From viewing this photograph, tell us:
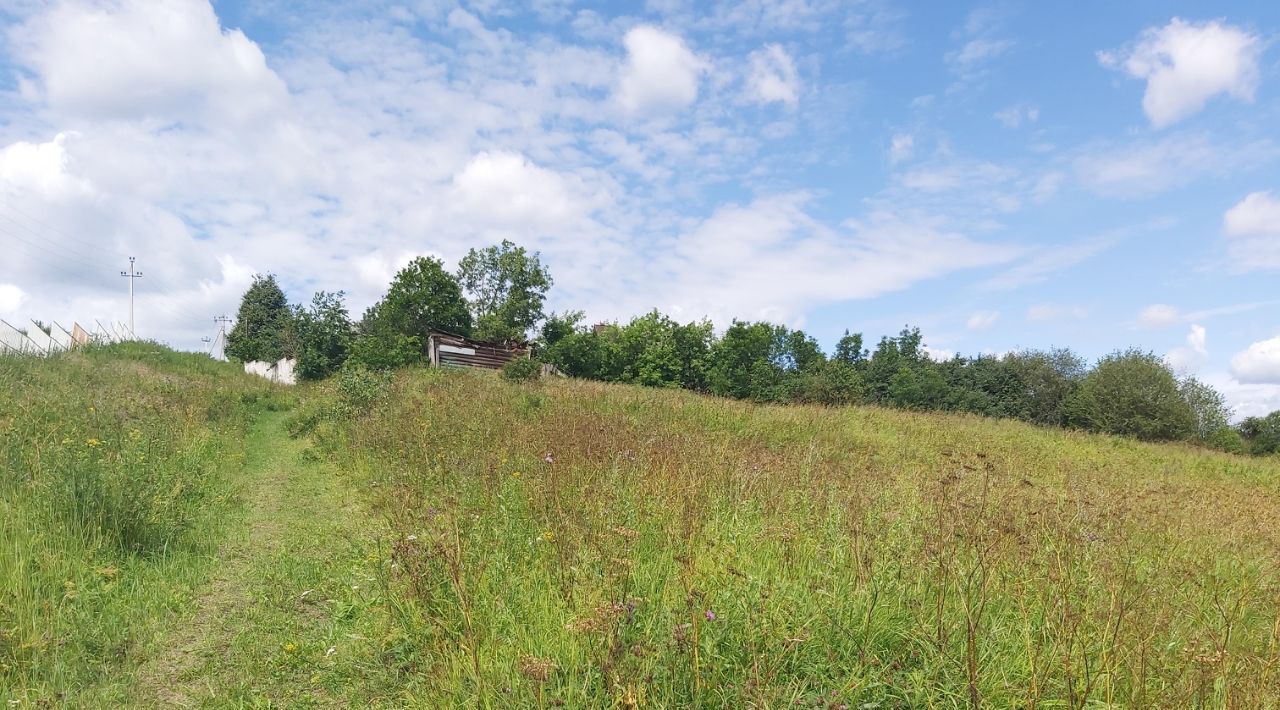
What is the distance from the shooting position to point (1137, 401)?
40.4 meters

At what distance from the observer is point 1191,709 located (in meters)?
2.48

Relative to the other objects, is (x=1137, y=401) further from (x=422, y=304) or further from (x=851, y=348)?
(x=422, y=304)

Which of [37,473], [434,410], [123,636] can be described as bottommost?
[123,636]

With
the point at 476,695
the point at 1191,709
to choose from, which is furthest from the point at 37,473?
the point at 1191,709

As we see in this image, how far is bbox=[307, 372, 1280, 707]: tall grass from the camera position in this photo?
2.66 metres

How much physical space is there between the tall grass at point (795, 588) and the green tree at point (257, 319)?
5174 cm

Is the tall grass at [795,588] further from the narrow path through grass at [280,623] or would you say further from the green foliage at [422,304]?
the green foliage at [422,304]

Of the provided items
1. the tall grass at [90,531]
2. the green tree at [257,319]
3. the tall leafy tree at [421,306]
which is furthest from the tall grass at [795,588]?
the green tree at [257,319]

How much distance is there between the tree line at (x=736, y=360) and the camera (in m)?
Result: 39.0

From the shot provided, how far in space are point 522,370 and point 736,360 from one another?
35829mm

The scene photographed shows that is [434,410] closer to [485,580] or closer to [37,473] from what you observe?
[37,473]

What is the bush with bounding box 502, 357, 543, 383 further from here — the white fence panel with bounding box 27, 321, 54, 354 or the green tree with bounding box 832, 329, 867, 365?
the green tree with bounding box 832, 329, 867, 365

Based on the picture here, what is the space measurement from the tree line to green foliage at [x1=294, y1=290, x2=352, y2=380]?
75mm

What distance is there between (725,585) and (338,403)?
14.0 m
